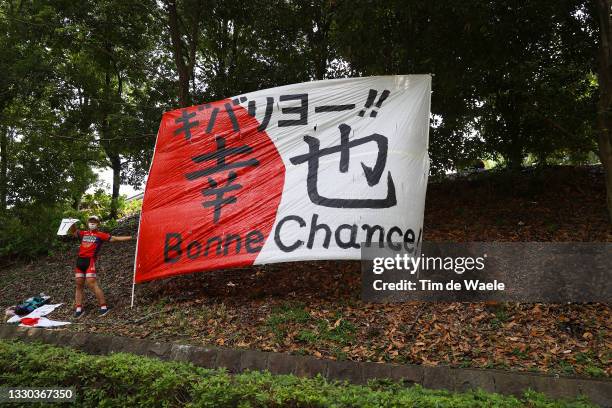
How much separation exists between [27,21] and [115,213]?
793cm

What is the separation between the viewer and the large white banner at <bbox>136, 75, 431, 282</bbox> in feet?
18.1

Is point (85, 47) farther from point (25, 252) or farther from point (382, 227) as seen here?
point (382, 227)

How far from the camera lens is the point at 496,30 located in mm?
6039

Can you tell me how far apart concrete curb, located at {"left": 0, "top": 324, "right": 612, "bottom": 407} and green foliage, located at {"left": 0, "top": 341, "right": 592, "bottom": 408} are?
24 cm

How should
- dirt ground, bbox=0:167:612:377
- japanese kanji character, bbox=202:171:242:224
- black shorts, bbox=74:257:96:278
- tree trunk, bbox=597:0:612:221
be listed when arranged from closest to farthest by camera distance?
dirt ground, bbox=0:167:612:377, tree trunk, bbox=597:0:612:221, japanese kanji character, bbox=202:171:242:224, black shorts, bbox=74:257:96:278

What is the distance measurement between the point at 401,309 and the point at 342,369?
1.35 metres

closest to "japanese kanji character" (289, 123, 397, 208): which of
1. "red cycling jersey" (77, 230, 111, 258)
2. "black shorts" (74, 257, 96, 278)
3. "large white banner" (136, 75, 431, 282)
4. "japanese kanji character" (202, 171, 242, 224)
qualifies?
"large white banner" (136, 75, 431, 282)

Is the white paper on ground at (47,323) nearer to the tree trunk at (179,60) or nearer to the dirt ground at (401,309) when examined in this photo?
the dirt ground at (401,309)

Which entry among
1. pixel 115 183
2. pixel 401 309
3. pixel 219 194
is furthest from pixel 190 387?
pixel 115 183

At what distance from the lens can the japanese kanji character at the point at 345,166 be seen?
Result: 18.1 ft

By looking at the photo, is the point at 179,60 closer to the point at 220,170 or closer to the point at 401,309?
the point at 220,170

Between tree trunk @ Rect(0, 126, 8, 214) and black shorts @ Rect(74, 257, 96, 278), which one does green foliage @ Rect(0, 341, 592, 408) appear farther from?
tree trunk @ Rect(0, 126, 8, 214)

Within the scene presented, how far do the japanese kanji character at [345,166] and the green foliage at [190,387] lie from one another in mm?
2245

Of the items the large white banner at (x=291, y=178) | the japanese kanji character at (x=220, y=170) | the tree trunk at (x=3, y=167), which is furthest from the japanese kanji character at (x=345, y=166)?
the tree trunk at (x=3, y=167)
